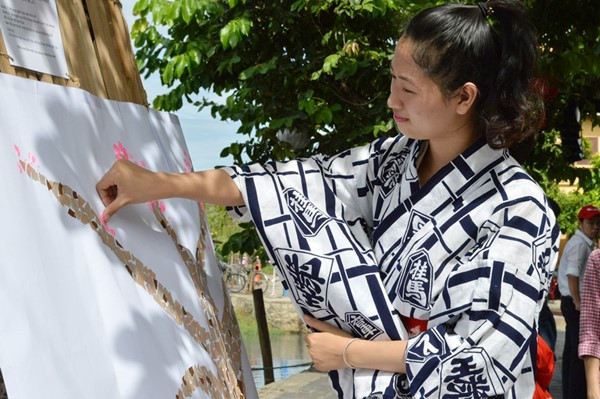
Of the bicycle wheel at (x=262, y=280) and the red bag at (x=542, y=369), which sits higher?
the red bag at (x=542, y=369)

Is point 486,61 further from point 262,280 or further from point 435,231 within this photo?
point 262,280

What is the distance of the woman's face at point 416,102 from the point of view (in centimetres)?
169

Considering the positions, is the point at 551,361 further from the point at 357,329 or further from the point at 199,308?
the point at 199,308

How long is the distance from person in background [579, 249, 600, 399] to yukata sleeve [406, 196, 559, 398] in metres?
1.20

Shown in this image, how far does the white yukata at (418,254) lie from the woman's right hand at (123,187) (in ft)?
0.84

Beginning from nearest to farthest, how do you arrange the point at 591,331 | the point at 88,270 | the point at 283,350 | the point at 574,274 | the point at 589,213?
the point at 88,270, the point at 591,331, the point at 574,274, the point at 589,213, the point at 283,350

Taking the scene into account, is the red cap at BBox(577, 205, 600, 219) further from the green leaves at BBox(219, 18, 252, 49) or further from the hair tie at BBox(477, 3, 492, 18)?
the hair tie at BBox(477, 3, 492, 18)

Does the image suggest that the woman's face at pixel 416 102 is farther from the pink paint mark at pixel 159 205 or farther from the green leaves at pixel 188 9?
the green leaves at pixel 188 9

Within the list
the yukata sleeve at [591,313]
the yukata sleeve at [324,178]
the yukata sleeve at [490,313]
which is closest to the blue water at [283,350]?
the yukata sleeve at [591,313]

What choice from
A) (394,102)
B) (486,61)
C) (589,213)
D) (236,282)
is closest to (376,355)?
(394,102)

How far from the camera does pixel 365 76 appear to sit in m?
5.46

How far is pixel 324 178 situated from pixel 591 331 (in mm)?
1340

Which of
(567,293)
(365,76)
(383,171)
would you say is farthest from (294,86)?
(383,171)

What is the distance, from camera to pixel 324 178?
6.28ft
